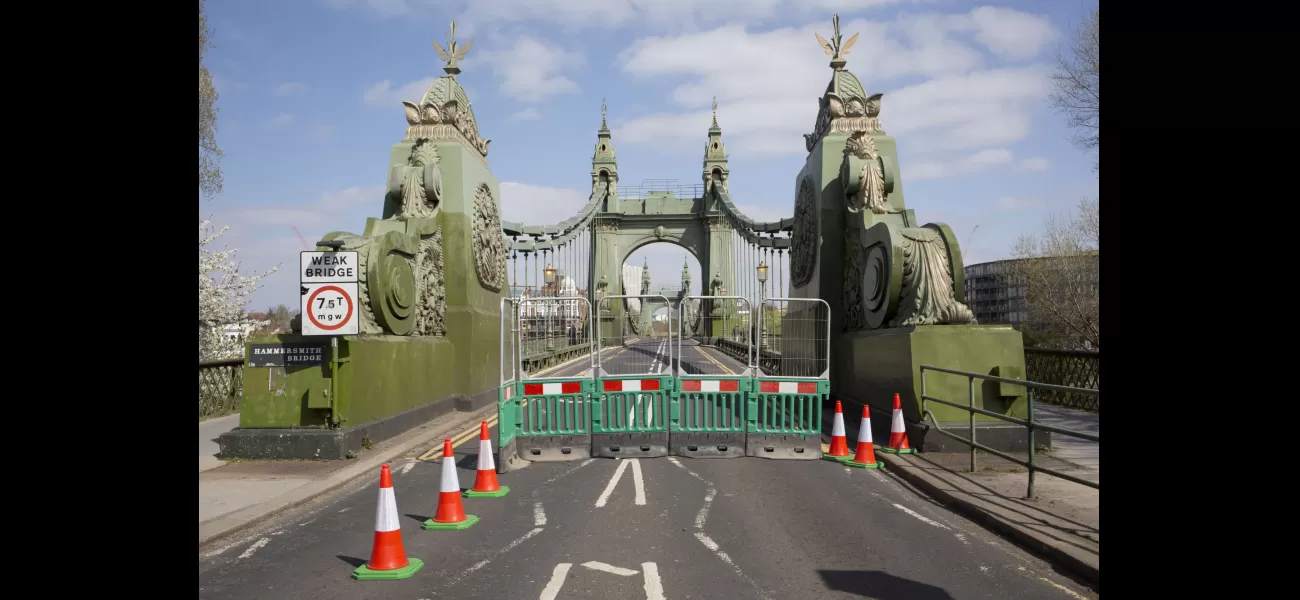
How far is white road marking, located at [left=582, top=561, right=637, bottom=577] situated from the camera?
16.9 ft

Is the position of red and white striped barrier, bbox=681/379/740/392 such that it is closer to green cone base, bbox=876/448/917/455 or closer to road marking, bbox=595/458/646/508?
road marking, bbox=595/458/646/508

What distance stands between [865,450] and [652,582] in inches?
207

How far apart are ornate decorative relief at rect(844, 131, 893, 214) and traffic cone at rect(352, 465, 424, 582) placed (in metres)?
9.66

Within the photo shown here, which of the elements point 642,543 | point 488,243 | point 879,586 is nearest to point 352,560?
point 642,543

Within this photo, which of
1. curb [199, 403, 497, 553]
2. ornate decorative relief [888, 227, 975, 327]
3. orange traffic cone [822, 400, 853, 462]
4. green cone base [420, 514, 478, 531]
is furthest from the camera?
ornate decorative relief [888, 227, 975, 327]

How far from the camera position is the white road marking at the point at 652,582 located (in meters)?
4.70

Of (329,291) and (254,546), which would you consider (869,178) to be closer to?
(329,291)

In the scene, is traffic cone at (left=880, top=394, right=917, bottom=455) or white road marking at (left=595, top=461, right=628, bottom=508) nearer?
white road marking at (left=595, top=461, right=628, bottom=508)

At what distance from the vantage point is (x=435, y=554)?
18.8 ft

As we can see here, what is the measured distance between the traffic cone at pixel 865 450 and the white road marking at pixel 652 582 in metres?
4.81

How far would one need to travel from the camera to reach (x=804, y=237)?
51.8 feet

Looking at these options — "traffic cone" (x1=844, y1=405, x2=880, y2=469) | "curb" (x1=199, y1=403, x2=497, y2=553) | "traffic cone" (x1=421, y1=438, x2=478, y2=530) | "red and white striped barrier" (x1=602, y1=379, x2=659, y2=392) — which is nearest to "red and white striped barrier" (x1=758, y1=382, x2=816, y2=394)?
"traffic cone" (x1=844, y1=405, x2=880, y2=469)
